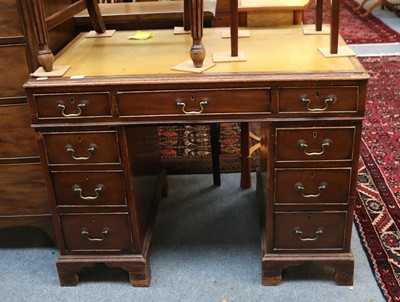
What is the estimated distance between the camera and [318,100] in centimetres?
177

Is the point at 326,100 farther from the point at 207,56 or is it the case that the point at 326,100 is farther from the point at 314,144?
the point at 207,56

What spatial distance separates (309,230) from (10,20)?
52.2 inches

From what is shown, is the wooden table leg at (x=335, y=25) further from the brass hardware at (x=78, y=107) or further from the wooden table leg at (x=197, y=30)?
the brass hardware at (x=78, y=107)

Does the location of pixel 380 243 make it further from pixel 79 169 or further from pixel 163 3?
pixel 163 3

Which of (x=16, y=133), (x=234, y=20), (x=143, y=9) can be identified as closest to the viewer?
(x=234, y=20)

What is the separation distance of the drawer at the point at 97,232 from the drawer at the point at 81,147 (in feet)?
0.77

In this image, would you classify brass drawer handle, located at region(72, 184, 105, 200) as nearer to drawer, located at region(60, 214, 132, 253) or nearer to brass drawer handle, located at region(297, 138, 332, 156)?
drawer, located at region(60, 214, 132, 253)

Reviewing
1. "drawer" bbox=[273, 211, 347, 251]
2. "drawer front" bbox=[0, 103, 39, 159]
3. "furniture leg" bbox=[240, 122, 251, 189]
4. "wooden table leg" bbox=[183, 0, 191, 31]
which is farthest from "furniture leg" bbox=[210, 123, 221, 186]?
"drawer front" bbox=[0, 103, 39, 159]

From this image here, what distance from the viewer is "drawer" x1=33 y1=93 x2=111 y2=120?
5.93 ft

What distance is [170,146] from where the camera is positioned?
11.0 feet

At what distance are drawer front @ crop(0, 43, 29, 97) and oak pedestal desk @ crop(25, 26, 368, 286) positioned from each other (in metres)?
0.15

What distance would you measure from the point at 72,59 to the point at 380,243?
1.50 metres

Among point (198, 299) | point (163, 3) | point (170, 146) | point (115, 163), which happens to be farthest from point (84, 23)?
point (198, 299)

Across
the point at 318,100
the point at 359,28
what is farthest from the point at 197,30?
the point at 359,28
